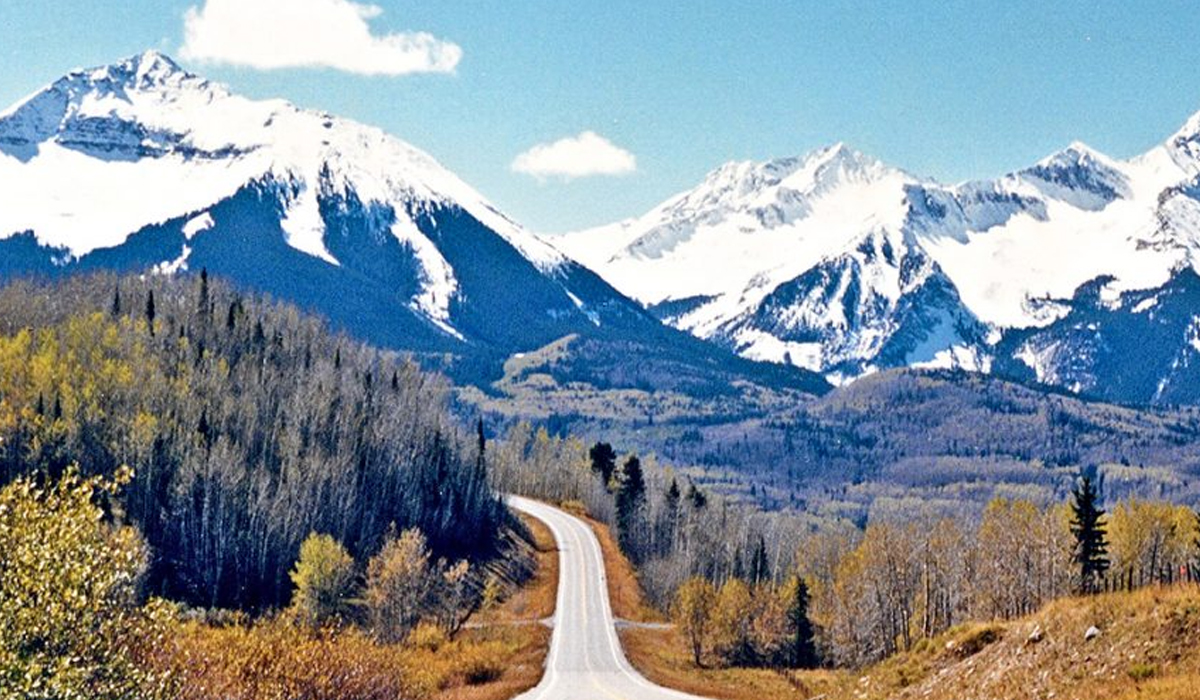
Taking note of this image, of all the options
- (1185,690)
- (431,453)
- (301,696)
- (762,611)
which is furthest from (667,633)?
(1185,690)

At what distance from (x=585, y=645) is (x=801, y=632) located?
95.9 ft

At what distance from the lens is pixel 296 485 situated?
161 m

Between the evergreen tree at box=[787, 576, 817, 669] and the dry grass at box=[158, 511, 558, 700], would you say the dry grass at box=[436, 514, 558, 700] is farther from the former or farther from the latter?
the evergreen tree at box=[787, 576, 817, 669]

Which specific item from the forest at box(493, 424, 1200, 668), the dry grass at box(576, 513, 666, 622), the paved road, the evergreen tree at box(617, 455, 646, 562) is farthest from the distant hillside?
the evergreen tree at box(617, 455, 646, 562)

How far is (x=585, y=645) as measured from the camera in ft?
416

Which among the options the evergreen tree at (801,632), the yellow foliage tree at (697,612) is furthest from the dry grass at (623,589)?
the evergreen tree at (801,632)

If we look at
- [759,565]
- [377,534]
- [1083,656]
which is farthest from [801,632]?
[1083,656]

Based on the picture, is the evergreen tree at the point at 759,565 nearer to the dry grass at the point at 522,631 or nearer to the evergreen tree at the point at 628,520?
the evergreen tree at the point at 628,520

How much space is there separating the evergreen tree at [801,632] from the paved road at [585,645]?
2139cm

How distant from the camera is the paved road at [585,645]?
98812 mm

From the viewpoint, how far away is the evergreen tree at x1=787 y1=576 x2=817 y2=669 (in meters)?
142

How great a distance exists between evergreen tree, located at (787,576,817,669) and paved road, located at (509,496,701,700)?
21.4 m

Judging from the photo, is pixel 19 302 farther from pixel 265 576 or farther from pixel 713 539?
pixel 713 539

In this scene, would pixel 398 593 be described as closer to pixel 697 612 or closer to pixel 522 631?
pixel 522 631
